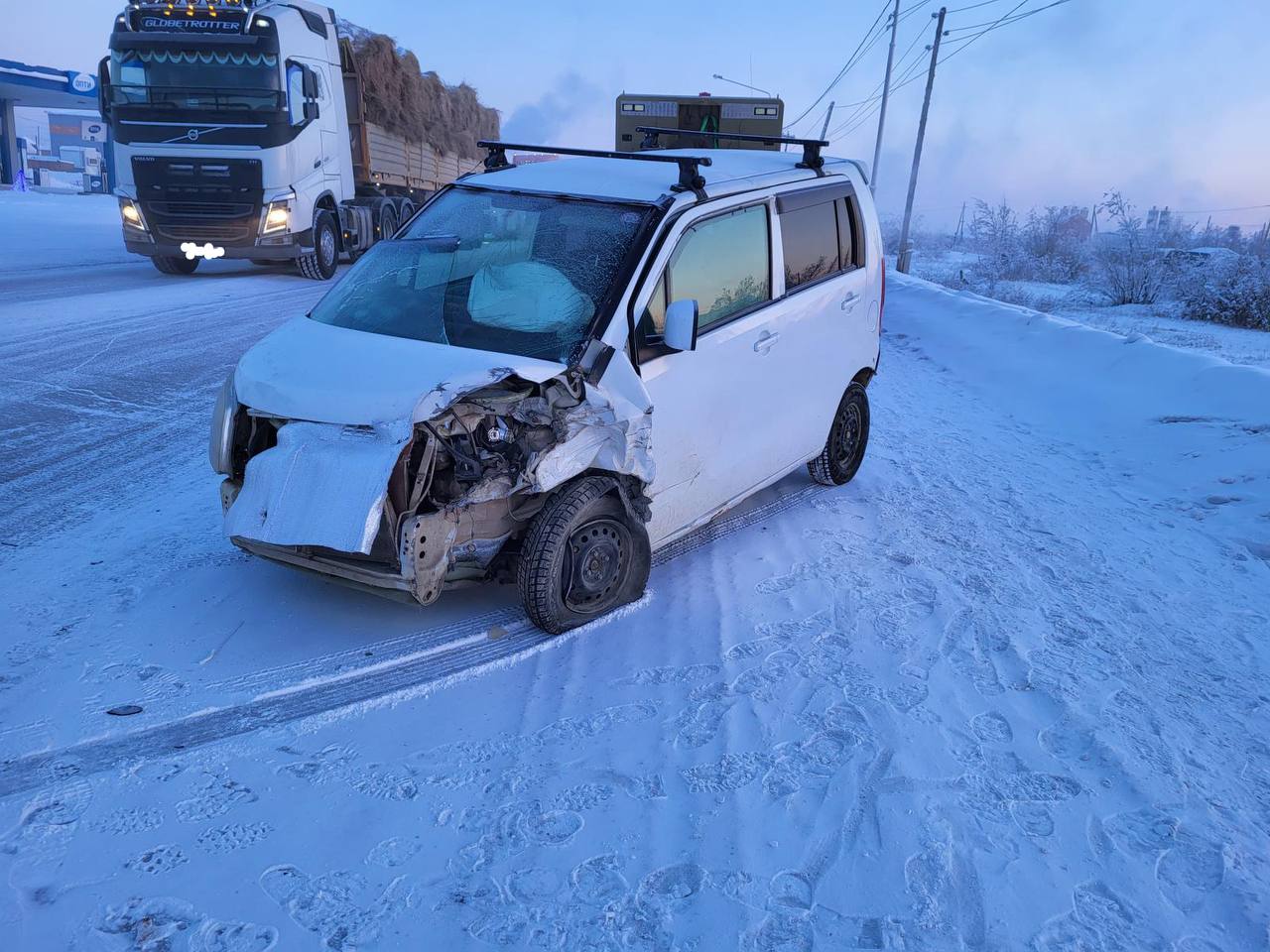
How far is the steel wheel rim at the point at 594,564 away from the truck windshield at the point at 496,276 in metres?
0.80

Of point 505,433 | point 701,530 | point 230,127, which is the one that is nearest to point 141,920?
point 505,433

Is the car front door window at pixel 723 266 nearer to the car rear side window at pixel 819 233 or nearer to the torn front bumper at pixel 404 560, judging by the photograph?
the car rear side window at pixel 819 233

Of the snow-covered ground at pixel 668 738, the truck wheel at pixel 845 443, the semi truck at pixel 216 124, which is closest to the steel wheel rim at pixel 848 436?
the truck wheel at pixel 845 443

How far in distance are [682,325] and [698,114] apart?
55.6 feet

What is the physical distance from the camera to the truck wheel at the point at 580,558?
4.02 metres

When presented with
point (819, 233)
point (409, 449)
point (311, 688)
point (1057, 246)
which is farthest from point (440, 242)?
point (1057, 246)

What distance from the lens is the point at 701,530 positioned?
5668 mm

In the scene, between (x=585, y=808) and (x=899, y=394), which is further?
(x=899, y=394)

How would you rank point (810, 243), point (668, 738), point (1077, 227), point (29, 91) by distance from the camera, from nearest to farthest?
point (668, 738), point (810, 243), point (1077, 227), point (29, 91)

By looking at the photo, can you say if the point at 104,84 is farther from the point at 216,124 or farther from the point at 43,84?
the point at 43,84

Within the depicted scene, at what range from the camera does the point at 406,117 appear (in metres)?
19.6

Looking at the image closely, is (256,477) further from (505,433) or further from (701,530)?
(701,530)

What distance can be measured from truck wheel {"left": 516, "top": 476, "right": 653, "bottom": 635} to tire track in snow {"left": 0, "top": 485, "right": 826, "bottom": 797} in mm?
123

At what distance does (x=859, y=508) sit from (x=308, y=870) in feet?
14.2
